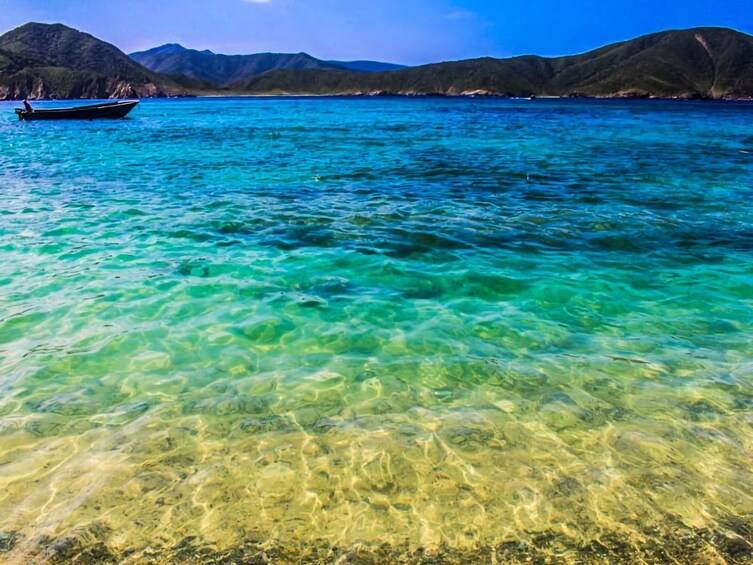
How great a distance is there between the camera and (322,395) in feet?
18.9

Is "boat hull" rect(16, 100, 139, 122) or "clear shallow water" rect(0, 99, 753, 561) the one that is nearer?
"clear shallow water" rect(0, 99, 753, 561)

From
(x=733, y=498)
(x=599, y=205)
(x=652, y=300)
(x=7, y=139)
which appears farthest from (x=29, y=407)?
(x=7, y=139)

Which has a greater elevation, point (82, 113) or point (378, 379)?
point (82, 113)

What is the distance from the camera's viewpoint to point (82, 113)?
5716cm

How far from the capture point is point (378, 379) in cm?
610

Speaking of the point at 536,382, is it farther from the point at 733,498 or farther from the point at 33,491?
the point at 33,491

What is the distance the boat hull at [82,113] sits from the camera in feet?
184

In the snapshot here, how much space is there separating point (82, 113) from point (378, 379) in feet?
213

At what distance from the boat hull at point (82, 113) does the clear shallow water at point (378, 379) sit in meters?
51.6

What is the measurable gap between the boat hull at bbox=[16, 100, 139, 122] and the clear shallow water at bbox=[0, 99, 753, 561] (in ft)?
169

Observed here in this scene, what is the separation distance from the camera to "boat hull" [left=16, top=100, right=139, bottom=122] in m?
56.2

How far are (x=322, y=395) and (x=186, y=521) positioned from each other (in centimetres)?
211

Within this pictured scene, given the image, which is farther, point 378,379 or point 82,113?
point 82,113

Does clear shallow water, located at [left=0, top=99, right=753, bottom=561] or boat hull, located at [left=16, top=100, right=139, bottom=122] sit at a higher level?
boat hull, located at [left=16, top=100, right=139, bottom=122]
